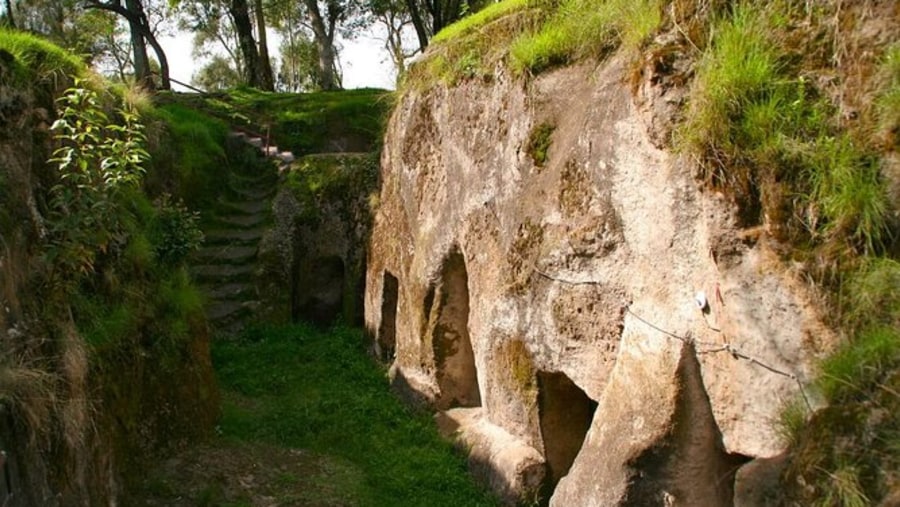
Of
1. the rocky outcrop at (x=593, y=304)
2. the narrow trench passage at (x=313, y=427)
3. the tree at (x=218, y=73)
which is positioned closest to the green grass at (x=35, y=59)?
the narrow trench passage at (x=313, y=427)

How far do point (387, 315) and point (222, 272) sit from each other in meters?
2.89

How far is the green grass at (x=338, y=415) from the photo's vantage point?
7680mm

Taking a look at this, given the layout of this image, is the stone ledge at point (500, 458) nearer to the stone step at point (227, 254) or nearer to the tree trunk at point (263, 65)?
the stone step at point (227, 254)

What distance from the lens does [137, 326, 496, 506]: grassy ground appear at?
7.36 m

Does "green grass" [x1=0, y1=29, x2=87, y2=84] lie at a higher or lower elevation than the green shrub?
higher

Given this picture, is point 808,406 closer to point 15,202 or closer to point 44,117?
point 15,202

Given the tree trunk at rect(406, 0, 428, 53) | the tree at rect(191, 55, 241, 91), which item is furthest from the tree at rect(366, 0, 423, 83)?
the tree at rect(191, 55, 241, 91)

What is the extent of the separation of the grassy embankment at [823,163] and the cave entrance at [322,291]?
29.9 ft

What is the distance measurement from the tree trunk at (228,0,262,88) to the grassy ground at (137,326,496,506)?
1377 centimetres

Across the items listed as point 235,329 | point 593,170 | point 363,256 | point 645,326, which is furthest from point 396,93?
point 645,326

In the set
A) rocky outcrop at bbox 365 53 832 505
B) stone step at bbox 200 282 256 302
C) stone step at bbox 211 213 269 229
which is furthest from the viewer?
stone step at bbox 211 213 269 229

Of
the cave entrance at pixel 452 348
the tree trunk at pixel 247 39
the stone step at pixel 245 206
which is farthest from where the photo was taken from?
the tree trunk at pixel 247 39

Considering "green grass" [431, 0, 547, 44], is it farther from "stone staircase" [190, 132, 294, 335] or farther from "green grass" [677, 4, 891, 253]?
"stone staircase" [190, 132, 294, 335]

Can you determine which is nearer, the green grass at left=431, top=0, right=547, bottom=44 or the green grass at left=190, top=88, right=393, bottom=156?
the green grass at left=431, top=0, right=547, bottom=44
